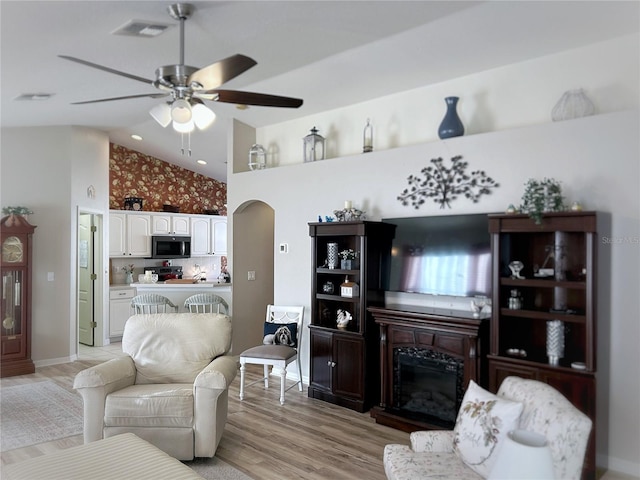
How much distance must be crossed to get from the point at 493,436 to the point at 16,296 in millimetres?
5987

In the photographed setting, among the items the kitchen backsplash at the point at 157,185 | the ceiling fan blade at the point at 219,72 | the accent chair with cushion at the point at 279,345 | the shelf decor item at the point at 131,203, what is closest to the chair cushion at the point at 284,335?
the accent chair with cushion at the point at 279,345

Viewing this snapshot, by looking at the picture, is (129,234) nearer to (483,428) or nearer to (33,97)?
(33,97)

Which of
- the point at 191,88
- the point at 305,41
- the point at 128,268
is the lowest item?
the point at 128,268

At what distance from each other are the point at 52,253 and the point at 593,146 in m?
6.48

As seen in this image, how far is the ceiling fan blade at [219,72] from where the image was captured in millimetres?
2473

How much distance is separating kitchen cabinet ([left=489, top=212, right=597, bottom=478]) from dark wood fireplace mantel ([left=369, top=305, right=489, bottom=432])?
0.46 feet

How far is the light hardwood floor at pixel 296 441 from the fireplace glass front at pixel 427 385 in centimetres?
26

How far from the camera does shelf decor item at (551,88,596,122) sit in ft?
11.9

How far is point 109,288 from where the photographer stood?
302 inches

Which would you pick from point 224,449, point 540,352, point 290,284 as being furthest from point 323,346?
point 540,352

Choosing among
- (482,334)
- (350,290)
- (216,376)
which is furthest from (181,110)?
(482,334)

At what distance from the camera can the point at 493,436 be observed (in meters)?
2.29

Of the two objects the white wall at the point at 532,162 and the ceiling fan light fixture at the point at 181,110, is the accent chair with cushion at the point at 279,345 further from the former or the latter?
the ceiling fan light fixture at the point at 181,110

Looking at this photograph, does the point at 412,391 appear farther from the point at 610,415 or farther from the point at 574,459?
the point at 574,459
